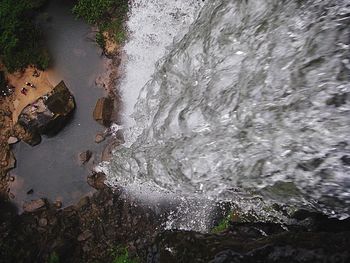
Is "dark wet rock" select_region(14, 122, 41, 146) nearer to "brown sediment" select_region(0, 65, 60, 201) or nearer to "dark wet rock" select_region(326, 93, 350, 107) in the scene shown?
"brown sediment" select_region(0, 65, 60, 201)

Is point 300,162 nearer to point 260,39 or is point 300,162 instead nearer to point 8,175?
point 260,39

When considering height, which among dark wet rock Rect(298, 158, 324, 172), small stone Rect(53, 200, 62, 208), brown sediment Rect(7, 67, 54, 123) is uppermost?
brown sediment Rect(7, 67, 54, 123)

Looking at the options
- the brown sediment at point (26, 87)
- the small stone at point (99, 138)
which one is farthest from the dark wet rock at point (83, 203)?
the brown sediment at point (26, 87)

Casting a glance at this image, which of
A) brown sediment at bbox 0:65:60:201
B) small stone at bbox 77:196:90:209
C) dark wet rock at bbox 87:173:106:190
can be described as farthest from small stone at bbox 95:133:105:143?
brown sediment at bbox 0:65:60:201

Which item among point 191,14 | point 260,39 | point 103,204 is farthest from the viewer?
point 103,204

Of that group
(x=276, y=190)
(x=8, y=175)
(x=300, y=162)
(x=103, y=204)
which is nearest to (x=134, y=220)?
(x=103, y=204)

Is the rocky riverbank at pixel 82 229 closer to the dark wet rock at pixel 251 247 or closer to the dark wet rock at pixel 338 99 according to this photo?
the dark wet rock at pixel 251 247
